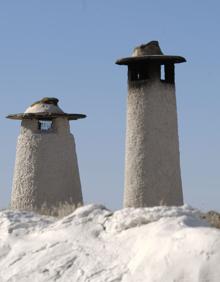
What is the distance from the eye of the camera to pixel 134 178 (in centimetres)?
1853

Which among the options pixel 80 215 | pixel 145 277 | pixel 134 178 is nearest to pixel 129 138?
pixel 134 178

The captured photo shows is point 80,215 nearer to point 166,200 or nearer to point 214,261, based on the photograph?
point 214,261

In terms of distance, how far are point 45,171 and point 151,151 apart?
3261 mm

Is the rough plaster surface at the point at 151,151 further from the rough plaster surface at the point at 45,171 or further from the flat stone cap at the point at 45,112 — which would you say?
the flat stone cap at the point at 45,112

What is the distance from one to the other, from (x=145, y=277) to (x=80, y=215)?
1.63m

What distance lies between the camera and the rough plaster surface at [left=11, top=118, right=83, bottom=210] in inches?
785

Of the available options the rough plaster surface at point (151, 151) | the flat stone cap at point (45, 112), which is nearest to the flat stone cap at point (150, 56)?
the rough plaster surface at point (151, 151)

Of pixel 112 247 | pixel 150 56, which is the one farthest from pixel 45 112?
pixel 112 247

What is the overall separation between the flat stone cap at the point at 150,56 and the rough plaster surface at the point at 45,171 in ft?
9.36

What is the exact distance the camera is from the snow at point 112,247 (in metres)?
5.18

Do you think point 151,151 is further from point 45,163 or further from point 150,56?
point 45,163

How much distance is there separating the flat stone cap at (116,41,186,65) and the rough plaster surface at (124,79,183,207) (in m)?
0.65

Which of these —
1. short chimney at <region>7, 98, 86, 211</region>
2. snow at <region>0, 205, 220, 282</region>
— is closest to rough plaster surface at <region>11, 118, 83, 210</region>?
short chimney at <region>7, 98, 86, 211</region>

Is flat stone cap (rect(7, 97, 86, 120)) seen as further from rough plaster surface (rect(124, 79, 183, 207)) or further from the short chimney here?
rough plaster surface (rect(124, 79, 183, 207))
